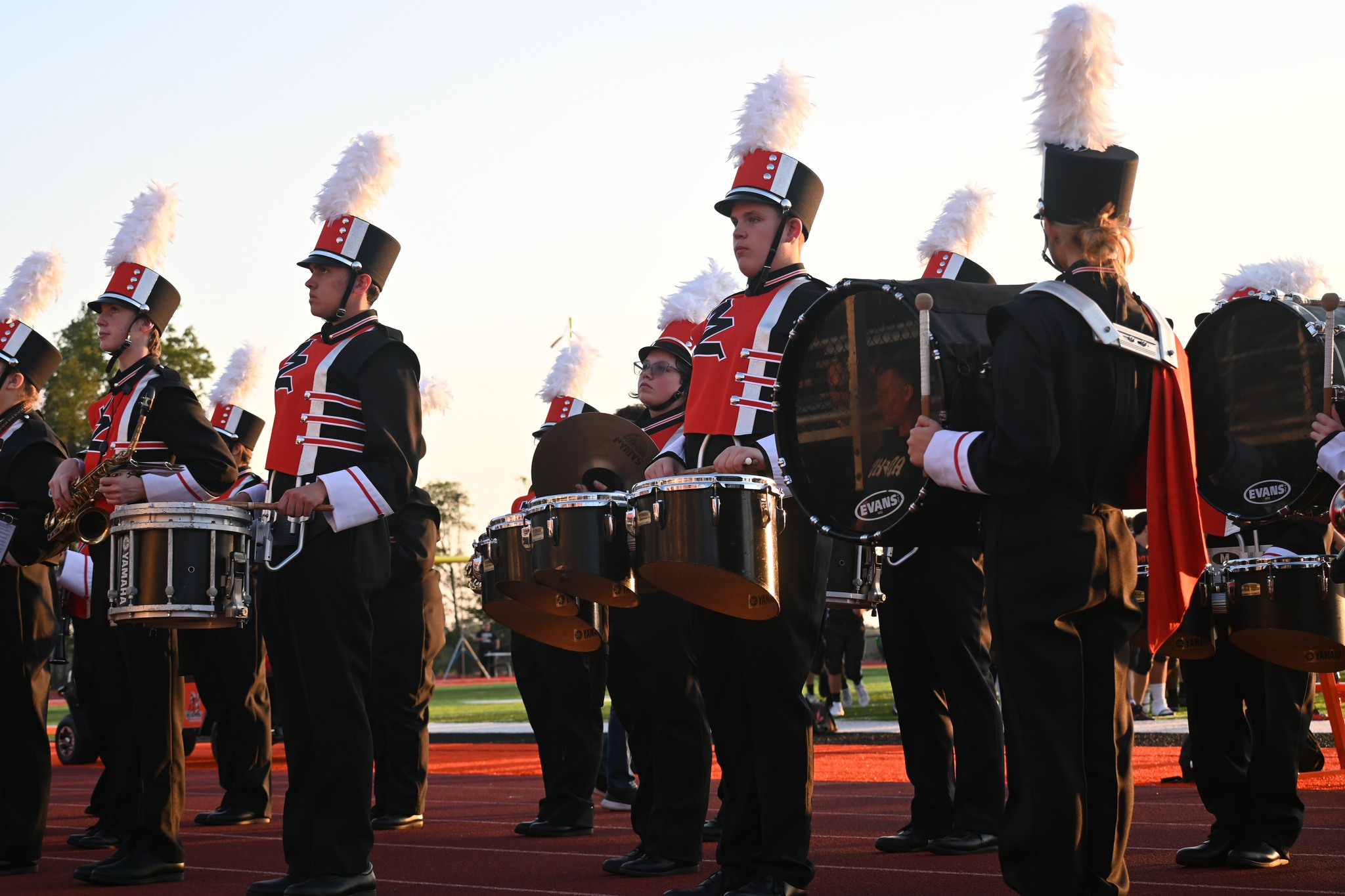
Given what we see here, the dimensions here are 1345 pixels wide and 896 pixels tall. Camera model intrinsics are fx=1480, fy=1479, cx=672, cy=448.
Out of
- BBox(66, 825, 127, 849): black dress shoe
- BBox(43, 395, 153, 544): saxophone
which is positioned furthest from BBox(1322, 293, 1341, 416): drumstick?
BBox(66, 825, 127, 849): black dress shoe

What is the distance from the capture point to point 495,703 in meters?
27.3

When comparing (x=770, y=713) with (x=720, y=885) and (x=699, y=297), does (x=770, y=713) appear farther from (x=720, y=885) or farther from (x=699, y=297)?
(x=699, y=297)

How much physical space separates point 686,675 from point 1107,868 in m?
2.49

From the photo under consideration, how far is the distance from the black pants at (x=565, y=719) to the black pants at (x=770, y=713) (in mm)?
2610

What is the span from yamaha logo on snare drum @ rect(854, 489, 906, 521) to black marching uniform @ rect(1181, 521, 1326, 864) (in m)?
2.08

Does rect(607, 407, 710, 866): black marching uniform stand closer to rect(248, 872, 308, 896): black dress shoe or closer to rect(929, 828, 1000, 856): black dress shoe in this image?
rect(929, 828, 1000, 856): black dress shoe

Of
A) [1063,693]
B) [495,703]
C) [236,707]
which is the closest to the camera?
[1063,693]

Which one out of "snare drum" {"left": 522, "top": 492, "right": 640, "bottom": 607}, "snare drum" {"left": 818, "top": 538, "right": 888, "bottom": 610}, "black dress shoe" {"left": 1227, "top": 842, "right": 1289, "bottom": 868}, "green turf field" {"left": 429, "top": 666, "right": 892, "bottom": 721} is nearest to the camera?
"snare drum" {"left": 522, "top": 492, "right": 640, "bottom": 607}

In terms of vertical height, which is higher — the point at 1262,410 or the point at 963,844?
the point at 1262,410

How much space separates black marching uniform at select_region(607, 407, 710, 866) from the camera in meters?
5.85

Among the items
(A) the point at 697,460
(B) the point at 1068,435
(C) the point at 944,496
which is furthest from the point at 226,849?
(B) the point at 1068,435

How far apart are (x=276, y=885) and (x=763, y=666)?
1865 millimetres

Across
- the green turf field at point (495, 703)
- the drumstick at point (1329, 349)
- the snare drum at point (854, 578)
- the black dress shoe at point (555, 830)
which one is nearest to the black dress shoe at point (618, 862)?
the snare drum at point (854, 578)

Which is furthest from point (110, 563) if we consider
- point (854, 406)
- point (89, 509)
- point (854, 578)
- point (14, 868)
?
point (854, 578)
